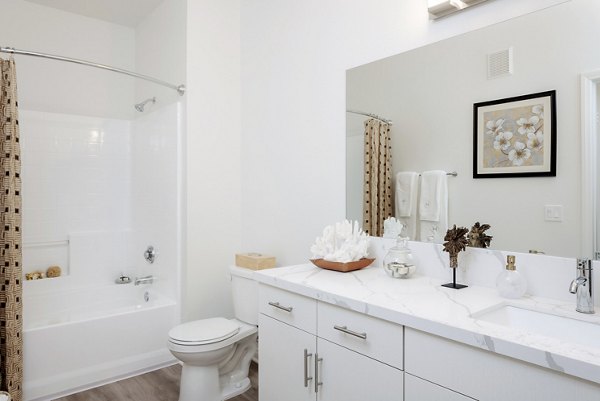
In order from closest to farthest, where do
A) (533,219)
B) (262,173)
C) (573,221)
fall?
(573,221), (533,219), (262,173)

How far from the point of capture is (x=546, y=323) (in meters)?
1.32

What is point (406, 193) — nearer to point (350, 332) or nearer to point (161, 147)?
point (350, 332)

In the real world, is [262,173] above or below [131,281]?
above

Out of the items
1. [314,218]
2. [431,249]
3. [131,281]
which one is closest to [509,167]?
[431,249]

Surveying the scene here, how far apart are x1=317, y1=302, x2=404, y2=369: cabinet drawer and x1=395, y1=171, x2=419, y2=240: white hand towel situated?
643 millimetres

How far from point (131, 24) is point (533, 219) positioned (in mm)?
3666

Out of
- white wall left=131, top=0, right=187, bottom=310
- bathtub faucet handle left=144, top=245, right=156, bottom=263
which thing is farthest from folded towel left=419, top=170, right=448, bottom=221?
bathtub faucet handle left=144, top=245, right=156, bottom=263

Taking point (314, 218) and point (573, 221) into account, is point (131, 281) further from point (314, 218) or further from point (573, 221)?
point (573, 221)

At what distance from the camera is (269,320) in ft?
6.00

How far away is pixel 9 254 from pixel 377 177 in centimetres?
214

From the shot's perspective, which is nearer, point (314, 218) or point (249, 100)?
point (314, 218)

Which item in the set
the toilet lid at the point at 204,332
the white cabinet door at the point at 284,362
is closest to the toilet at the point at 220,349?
the toilet lid at the point at 204,332

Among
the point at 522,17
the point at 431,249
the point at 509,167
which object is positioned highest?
the point at 522,17

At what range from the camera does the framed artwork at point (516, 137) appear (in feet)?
4.84
